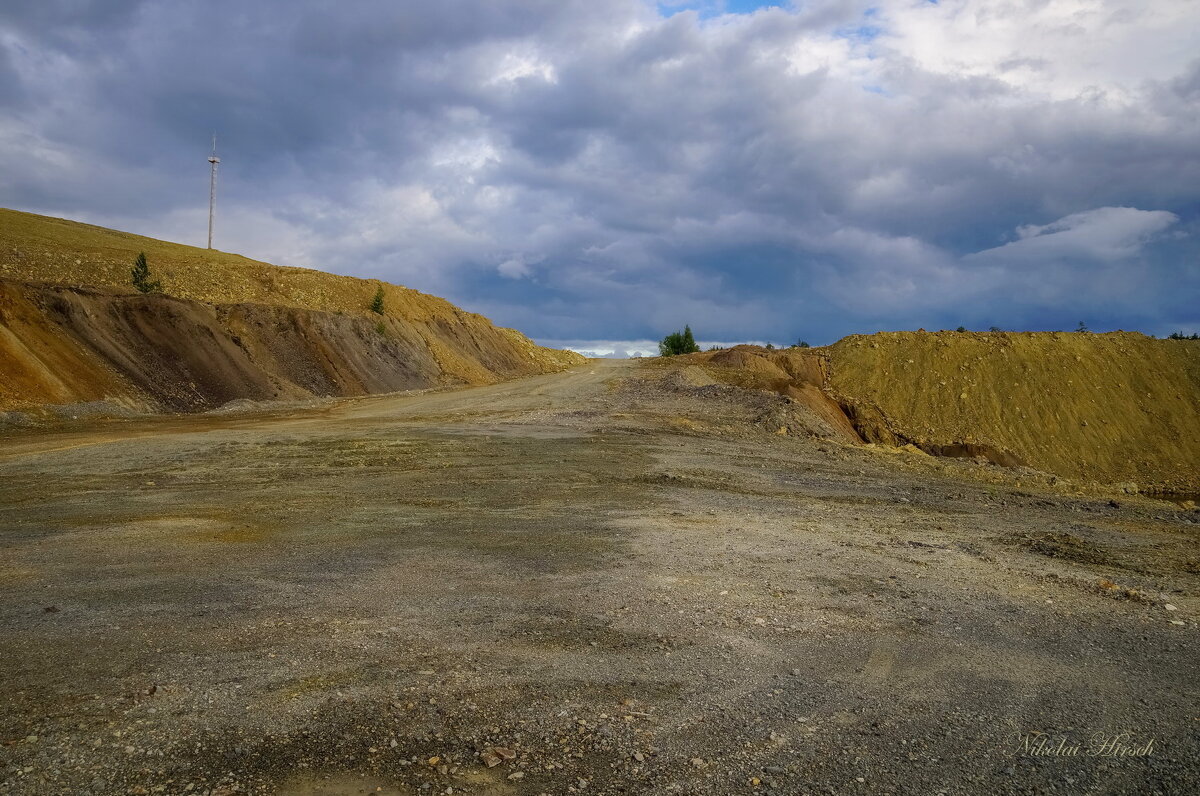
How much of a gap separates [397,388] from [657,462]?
2451cm

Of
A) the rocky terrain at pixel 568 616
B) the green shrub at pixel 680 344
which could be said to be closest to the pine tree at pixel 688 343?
the green shrub at pixel 680 344

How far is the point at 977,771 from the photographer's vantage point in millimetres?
4293

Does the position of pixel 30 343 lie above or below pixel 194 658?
above

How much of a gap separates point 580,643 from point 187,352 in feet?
98.5

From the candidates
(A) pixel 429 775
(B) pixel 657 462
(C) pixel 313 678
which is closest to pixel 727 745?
(A) pixel 429 775

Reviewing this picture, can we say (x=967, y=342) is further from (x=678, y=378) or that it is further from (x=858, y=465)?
(x=858, y=465)

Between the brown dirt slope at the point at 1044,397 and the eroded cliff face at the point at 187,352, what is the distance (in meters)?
23.8

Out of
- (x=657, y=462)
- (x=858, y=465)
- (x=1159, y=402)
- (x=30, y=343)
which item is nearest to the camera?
(x=657, y=462)

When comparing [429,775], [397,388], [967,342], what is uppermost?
[967,342]

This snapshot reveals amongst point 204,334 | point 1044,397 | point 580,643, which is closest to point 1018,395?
point 1044,397

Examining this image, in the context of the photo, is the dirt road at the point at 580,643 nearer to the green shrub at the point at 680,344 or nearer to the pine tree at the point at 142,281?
the pine tree at the point at 142,281

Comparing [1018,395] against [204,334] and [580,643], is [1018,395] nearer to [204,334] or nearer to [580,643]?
[204,334]

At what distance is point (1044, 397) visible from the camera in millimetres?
39594

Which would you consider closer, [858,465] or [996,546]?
[996,546]
